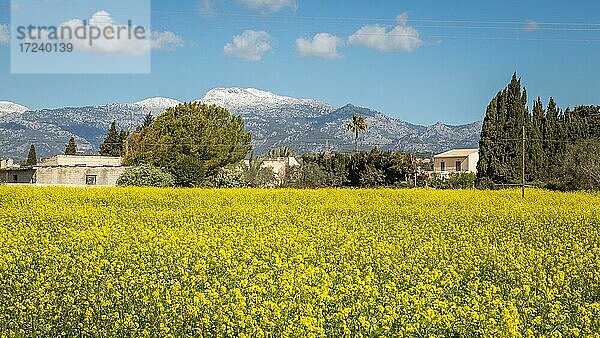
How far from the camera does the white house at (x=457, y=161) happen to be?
9144 cm

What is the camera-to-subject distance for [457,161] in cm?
9350

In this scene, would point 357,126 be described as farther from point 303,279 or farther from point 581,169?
point 303,279

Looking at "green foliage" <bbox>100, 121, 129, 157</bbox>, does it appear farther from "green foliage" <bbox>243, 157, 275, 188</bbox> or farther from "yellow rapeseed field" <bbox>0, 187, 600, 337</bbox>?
"yellow rapeseed field" <bbox>0, 187, 600, 337</bbox>

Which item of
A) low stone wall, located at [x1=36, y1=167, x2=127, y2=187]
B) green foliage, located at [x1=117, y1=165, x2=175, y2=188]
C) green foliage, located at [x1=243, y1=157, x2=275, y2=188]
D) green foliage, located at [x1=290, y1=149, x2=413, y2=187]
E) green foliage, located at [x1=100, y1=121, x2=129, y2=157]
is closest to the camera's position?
green foliage, located at [x1=117, y1=165, x2=175, y2=188]

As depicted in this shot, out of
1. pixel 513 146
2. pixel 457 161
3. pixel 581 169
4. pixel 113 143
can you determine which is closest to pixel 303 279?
pixel 581 169

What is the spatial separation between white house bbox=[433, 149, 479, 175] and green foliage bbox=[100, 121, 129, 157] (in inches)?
1507

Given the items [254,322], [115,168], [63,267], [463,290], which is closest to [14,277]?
[63,267]

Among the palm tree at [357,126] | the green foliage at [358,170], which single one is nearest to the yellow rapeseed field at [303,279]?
the green foliage at [358,170]

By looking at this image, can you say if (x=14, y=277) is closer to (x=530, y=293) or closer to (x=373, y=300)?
(x=373, y=300)

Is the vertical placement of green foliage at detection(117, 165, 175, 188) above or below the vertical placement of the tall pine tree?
below

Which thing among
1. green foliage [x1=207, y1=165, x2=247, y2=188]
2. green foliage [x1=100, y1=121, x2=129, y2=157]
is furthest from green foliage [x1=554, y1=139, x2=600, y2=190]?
green foliage [x1=100, y1=121, x2=129, y2=157]

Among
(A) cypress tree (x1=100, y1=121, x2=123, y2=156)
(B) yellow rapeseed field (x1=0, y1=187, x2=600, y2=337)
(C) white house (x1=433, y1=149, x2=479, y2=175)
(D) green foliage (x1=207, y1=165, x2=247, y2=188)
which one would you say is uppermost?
(A) cypress tree (x1=100, y1=121, x2=123, y2=156)

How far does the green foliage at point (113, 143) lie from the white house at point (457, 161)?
Answer: 1507 inches

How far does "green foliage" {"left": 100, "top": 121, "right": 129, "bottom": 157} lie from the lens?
90.5m
